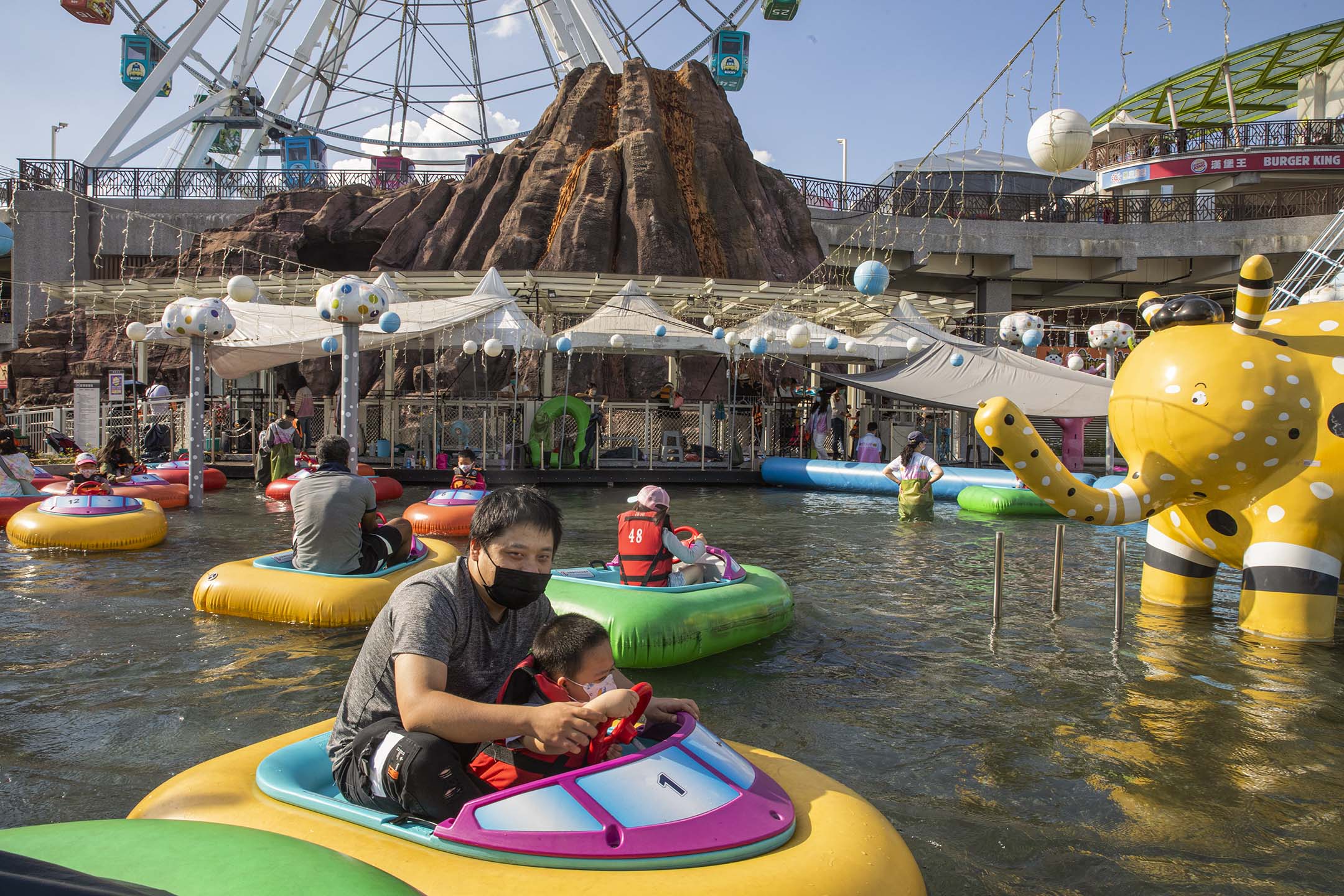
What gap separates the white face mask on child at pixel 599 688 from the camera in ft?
11.2

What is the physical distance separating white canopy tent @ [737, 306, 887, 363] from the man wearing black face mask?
727 inches

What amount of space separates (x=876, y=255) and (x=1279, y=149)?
16.7 m

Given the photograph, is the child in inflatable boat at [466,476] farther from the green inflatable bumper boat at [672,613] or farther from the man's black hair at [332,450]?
the green inflatable bumper boat at [672,613]

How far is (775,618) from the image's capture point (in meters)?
8.18

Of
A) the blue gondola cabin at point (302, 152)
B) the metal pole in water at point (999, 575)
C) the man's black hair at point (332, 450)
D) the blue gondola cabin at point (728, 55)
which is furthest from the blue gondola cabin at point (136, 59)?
the metal pole in water at point (999, 575)

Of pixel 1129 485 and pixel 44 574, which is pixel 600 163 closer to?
pixel 44 574

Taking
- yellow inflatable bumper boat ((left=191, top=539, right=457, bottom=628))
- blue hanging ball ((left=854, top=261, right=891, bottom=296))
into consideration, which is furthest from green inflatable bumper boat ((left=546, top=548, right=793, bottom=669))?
blue hanging ball ((left=854, top=261, right=891, bottom=296))

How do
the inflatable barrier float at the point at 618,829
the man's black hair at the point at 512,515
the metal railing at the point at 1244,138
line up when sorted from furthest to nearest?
the metal railing at the point at 1244,138
the man's black hair at the point at 512,515
the inflatable barrier float at the point at 618,829

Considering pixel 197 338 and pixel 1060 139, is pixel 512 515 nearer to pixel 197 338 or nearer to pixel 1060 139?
pixel 1060 139

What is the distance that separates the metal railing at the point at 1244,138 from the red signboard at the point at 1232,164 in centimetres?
37

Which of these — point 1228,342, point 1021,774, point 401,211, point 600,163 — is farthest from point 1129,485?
point 401,211

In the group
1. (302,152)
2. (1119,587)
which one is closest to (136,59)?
(302,152)

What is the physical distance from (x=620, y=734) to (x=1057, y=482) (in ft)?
17.8

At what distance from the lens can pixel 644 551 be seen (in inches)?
304
